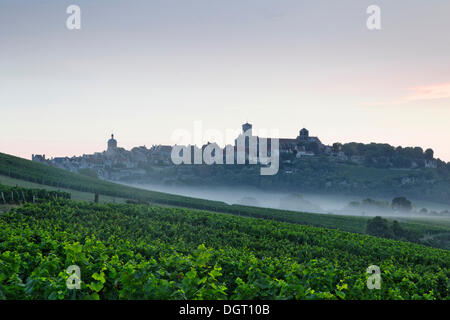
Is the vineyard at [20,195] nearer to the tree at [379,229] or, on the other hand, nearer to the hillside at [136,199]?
the hillside at [136,199]

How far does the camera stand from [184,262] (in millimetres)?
10883

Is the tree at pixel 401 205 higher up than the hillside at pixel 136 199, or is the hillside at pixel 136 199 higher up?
the hillside at pixel 136 199

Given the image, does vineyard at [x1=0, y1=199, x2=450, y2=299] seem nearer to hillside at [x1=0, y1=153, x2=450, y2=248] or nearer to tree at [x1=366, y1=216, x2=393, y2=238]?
tree at [x1=366, y1=216, x2=393, y2=238]

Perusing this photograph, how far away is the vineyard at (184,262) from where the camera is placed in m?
8.26

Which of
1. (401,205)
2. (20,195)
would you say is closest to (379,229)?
(20,195)

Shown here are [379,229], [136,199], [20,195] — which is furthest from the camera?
[136,199]

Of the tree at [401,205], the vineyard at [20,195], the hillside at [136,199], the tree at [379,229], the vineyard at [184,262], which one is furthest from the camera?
the tree at [401,205]

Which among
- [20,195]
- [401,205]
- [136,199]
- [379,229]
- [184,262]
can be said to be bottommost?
[401,205]

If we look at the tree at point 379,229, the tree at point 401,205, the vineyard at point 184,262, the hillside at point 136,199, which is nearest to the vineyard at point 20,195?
the vineyard at point 184,262

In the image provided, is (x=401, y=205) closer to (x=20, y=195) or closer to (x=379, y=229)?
(x=379, y=229)

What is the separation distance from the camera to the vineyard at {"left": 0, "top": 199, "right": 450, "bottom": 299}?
27.1 ft
